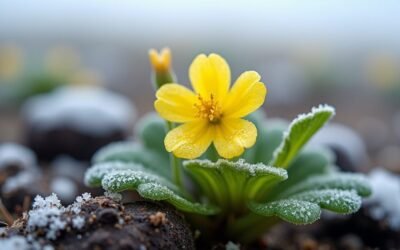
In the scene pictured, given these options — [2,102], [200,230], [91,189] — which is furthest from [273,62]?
[200,230]

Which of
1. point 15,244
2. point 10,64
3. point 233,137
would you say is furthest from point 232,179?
point 10,64

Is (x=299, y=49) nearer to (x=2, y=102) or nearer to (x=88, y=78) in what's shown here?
(x=88, y=78)

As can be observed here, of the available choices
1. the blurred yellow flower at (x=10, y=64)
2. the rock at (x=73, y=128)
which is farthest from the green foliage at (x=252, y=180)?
the blurred yellow flower at (x=10, y=64)

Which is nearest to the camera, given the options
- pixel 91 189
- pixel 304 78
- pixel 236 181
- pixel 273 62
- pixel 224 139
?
pixel 224 139

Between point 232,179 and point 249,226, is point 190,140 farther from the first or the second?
point 249,226

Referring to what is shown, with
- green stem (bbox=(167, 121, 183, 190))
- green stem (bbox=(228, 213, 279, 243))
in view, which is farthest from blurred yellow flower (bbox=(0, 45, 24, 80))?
green stem (bbox=(228, 213, 279, 243))

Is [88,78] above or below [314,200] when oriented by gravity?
above

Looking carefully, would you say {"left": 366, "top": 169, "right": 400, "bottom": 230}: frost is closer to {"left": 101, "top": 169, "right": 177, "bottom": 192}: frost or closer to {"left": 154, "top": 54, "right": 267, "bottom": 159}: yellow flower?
{"left": 154, "top": 54, "right": 267, "bottom": 159}: yellow flower

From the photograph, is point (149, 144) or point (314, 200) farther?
point (149, 144)

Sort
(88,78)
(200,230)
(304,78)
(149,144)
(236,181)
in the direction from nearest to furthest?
(236,181), (200,230), (149,144), (88,78), (304,78)
